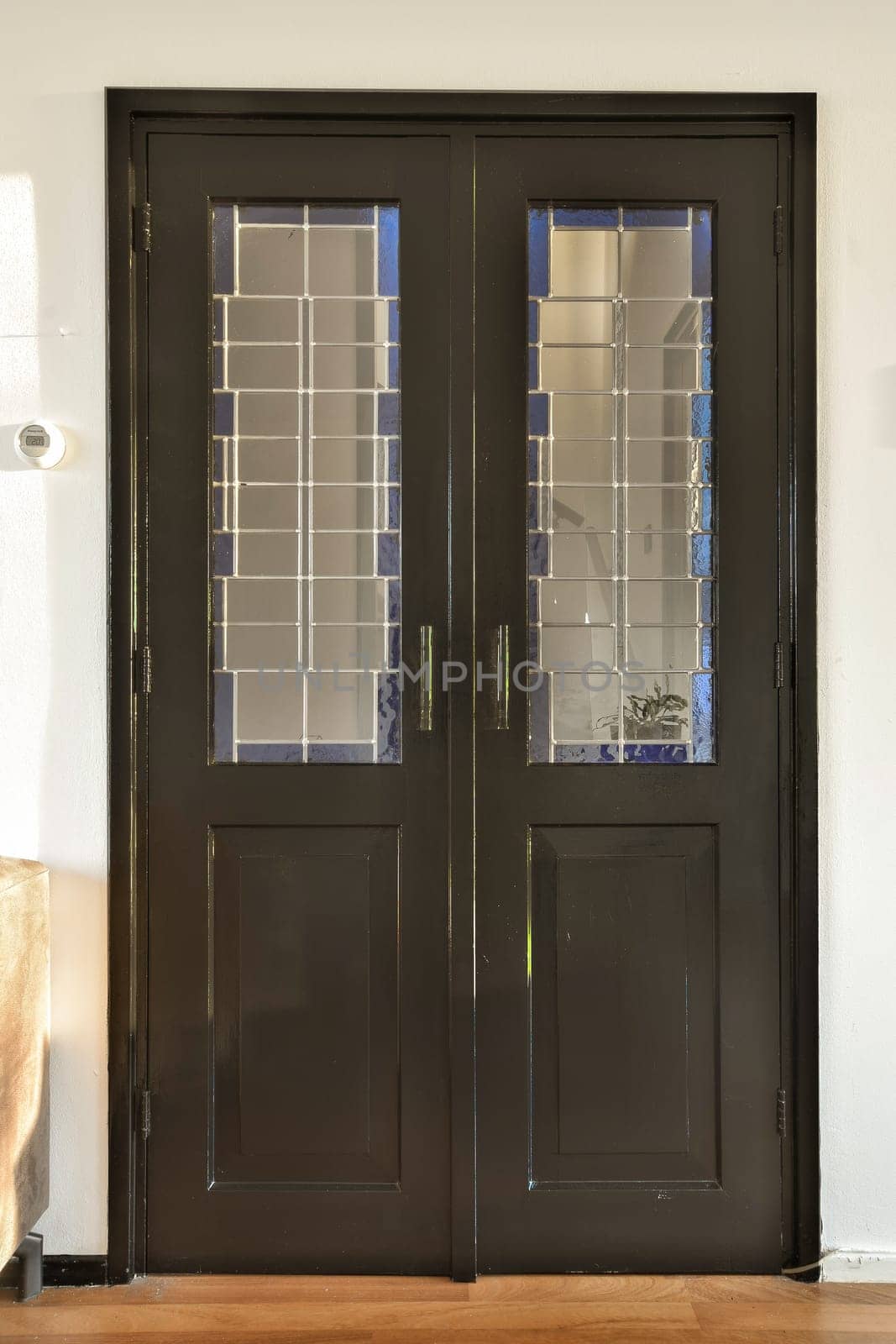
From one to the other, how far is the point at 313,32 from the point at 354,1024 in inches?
88.0

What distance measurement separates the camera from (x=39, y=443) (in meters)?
1.92

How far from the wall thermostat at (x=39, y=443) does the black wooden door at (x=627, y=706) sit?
0.95 metres

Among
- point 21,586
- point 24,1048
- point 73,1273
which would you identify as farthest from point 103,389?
point 73,1273

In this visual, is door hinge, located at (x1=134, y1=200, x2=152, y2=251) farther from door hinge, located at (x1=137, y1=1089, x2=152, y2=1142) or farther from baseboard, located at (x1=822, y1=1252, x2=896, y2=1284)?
baseboard, located at (x1=822, y1=1252, x2=896, y2=1284)

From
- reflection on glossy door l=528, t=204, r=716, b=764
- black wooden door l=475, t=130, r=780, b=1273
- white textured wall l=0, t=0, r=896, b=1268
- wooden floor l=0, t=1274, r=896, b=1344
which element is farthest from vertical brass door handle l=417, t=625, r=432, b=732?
wooden floor l=0, t=1274, r=896, b=1344

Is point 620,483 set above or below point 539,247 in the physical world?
below

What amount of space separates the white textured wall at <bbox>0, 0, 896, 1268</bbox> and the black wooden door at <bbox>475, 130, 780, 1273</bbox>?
16 cm

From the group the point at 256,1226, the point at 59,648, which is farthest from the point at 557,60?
the point at 256,1226

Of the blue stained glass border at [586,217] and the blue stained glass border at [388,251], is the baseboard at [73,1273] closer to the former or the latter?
the blue stained glass border at [388,251]

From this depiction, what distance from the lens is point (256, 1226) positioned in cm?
196

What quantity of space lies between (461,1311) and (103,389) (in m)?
2.16

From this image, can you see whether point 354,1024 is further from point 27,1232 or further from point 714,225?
point 714,225

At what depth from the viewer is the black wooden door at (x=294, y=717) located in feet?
6.45

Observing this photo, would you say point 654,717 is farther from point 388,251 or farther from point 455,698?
point 388,251
